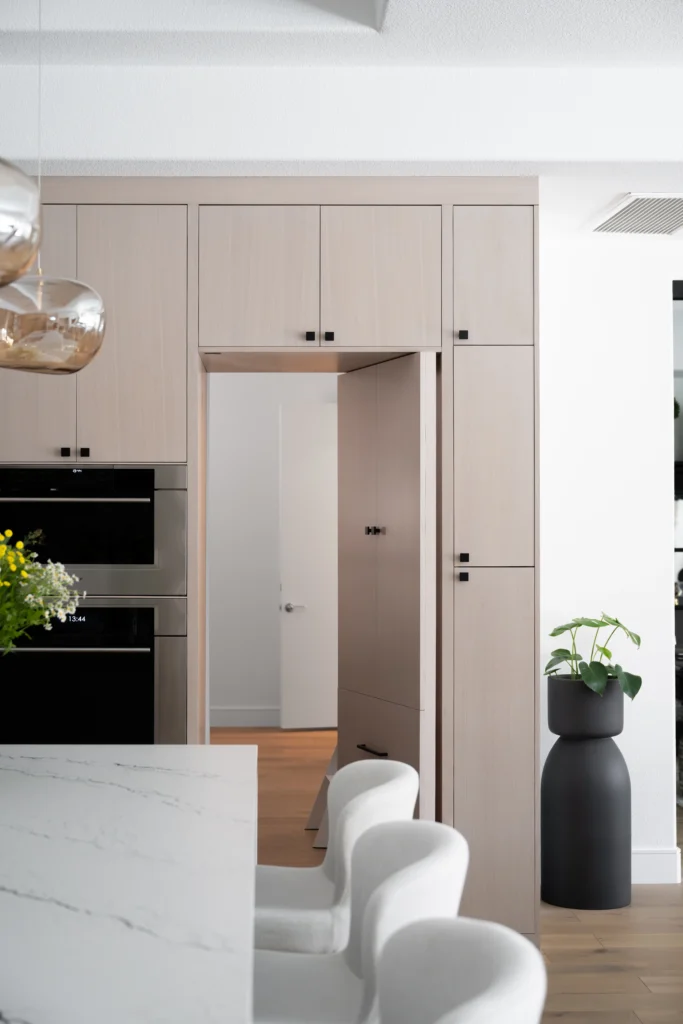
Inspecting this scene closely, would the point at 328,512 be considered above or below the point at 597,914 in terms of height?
above

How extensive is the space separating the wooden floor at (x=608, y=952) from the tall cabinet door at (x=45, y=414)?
2062 millimetres

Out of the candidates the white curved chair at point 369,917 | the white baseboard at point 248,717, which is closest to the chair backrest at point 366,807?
the white curved chair at point 369,917

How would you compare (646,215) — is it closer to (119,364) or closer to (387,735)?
(119,364)

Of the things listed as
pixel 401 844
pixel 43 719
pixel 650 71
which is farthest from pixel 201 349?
pixel 401 844

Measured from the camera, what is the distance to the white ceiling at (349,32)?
3146mm

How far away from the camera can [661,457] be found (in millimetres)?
4543

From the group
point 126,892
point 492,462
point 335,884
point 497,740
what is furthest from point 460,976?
point 492,462

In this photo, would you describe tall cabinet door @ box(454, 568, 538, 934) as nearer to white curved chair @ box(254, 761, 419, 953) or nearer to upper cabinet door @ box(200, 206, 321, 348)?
upper cabinet door @ box(200, 206, 321, 348)

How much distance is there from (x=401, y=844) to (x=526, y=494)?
2022 millimetres

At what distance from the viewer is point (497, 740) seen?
12.3ft

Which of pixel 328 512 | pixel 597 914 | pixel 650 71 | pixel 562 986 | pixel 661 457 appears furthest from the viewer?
pixel 328 512

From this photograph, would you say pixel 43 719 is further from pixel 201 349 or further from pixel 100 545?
pixel 201 349

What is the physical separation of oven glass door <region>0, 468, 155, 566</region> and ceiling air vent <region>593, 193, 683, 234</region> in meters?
2.07

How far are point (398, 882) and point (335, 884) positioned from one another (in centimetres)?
79
